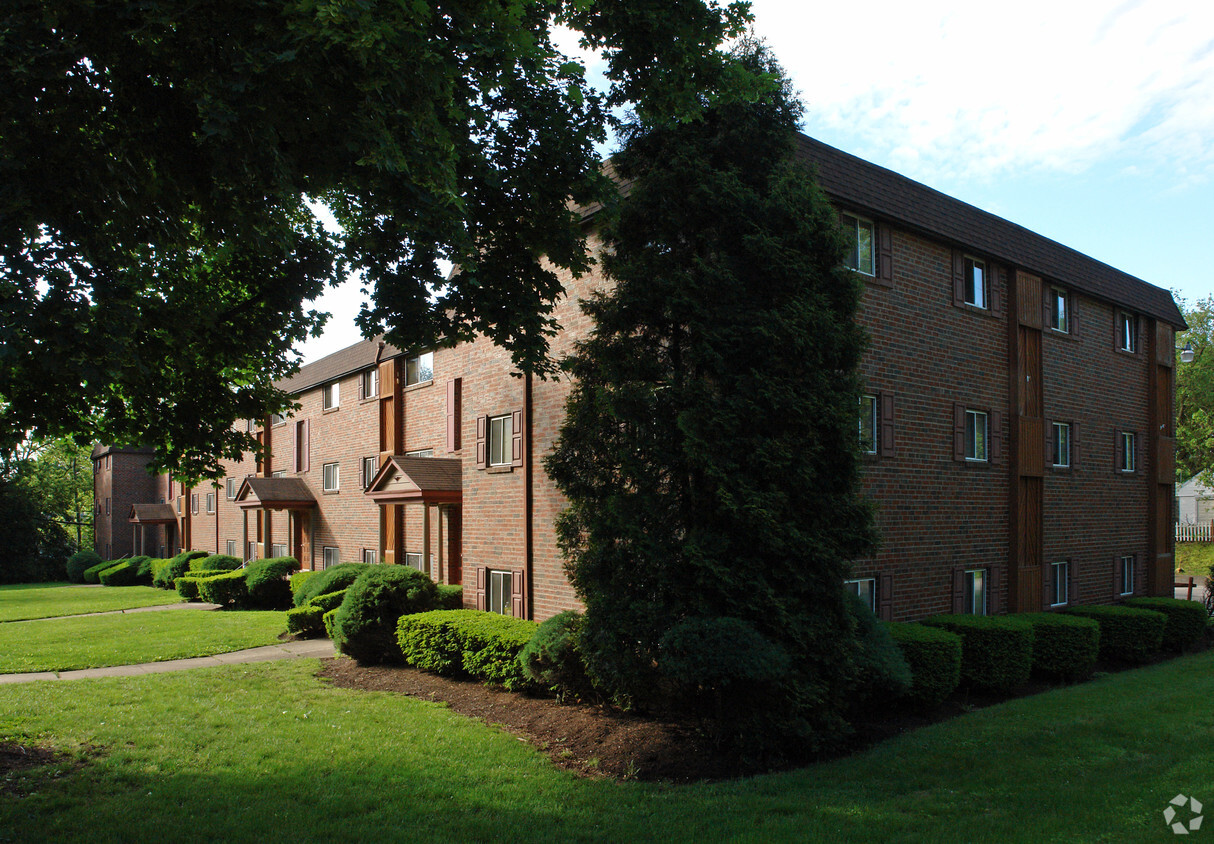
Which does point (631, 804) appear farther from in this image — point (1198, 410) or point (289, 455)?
point (1198, 410)

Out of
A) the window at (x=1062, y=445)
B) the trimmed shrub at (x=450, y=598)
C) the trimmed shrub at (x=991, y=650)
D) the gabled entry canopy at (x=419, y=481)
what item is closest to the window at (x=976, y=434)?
the window at (x=1062, y=445)

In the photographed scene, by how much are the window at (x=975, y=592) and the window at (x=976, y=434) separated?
6.84ft

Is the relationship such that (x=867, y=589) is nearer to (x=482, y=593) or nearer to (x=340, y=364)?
(x=482, y=593)

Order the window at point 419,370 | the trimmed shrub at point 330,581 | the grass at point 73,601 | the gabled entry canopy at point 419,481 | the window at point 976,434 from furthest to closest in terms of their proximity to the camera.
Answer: the grass at point 73,601 < the window at point 419,370 < the trimmed shrub at point 330,581 < the gabled entry canopy at point 419,481 < the window at point 976,434

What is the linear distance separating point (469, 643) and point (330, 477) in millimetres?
16270

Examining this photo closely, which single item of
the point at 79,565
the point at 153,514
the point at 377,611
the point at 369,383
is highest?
the point at 369,383

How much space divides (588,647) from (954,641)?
5426mm

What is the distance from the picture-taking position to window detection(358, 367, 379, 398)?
24.8 m

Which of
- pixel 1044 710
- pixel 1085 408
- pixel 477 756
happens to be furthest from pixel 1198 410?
pixel 477 756

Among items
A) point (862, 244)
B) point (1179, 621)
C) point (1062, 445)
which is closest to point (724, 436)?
point (862, 244)

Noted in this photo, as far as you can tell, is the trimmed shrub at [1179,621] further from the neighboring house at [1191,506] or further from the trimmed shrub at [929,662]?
the neighboring house at [1191,506]

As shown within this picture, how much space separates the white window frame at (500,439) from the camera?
49.4ft

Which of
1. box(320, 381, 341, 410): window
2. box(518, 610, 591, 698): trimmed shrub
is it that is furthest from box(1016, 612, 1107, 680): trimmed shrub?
box(320, 381, 341, 410): window

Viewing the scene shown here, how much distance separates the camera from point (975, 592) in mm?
14992
